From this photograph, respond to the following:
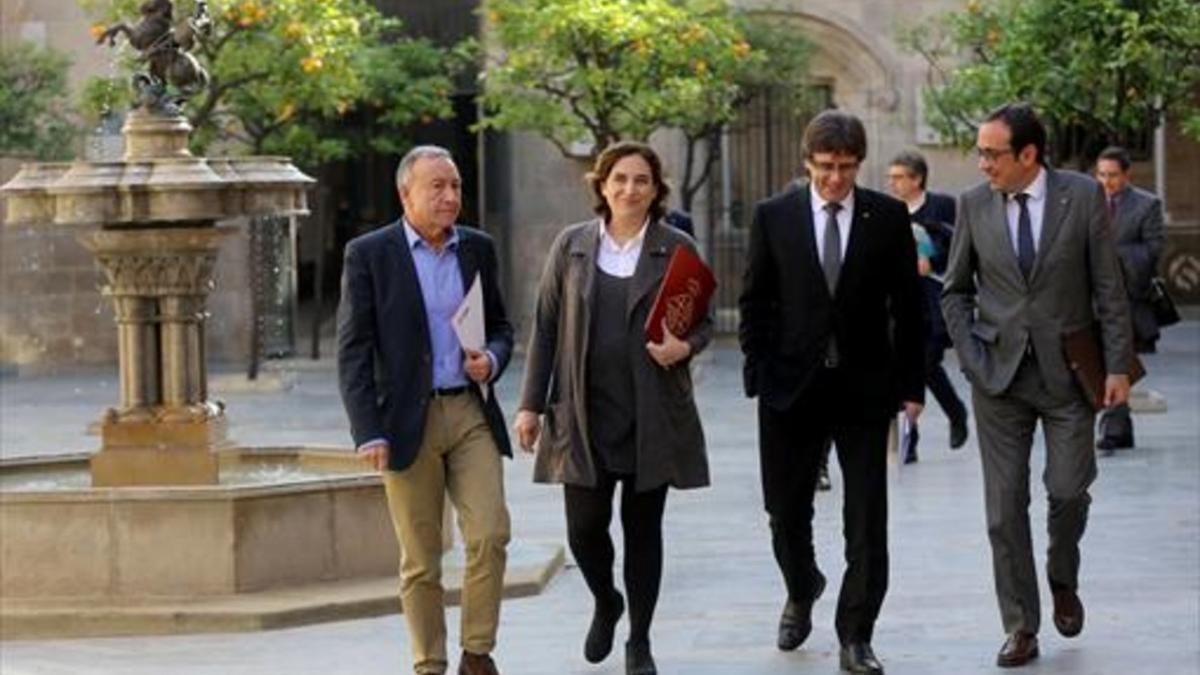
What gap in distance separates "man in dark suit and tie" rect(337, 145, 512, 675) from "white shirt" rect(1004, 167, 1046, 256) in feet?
6.01

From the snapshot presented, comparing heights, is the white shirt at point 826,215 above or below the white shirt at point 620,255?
above

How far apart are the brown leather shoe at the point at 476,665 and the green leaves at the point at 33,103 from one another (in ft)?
56.8

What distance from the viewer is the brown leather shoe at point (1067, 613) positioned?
10.5 metres

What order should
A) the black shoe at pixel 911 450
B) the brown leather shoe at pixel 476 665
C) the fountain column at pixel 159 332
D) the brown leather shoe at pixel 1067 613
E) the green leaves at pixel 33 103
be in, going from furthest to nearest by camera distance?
the green leaves at pixel 33 103
the black shoe at pixel 911 450
the fountain column at pixel 159 332
the brown leather shoe at pixel 1067 613
the brown leather shoe at pixel 476 665

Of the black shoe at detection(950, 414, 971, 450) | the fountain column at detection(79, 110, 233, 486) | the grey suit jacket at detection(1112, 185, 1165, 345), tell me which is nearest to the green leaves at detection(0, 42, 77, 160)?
the black shoe at detection(950, 414, 971, 450)

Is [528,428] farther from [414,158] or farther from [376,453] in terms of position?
[414,158]

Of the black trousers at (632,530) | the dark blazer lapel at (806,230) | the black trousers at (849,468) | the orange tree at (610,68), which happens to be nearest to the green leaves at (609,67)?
the orange tree at (610,68)

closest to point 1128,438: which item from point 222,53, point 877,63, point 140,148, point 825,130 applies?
point 140,148

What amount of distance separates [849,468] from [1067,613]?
100 cm

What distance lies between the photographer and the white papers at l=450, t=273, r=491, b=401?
984 centimetres

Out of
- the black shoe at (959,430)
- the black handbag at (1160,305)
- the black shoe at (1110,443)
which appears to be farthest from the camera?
the black shoe at (1110,443)

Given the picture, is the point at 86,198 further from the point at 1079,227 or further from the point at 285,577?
the point at 1079,227

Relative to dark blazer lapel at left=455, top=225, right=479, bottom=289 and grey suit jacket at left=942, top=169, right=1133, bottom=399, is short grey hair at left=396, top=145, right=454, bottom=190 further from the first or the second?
grey suit jacket at left=942, top=169, right=1133, bottom=399

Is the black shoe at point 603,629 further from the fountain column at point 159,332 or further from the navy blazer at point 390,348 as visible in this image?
the fountain column at point 159,332
